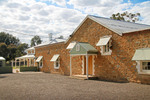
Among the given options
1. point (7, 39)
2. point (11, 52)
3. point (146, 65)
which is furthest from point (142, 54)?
point (7, 39)

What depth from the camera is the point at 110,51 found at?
13883 millimetres

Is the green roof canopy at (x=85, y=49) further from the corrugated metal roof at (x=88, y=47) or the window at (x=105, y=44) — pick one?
the window at (x=105, y=44)

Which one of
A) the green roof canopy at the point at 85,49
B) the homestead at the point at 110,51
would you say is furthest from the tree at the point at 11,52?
the green roof canopy at the point at 85,49

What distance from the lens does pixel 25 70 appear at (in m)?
26.7

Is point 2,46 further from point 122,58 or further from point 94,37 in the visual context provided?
point 122,58

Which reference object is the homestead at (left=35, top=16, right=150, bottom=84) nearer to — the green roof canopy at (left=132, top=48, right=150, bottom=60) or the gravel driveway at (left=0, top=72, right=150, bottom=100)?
the green roof canopy at (left=132, top=48, right=150, bottom=60)

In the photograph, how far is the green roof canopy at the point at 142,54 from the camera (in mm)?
10898

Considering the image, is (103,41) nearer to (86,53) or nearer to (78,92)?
(86,53)

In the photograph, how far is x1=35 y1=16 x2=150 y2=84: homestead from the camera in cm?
1167

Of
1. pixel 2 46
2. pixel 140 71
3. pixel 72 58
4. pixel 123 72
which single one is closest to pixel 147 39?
pixel 140 71

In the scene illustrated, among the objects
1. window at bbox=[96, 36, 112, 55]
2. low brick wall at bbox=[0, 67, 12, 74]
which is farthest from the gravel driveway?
low brick wall at bbox=[0, 67, 12, 74]

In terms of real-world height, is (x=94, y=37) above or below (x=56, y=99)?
above

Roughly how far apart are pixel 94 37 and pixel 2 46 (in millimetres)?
39755

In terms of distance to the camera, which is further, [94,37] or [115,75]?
[94,37]
